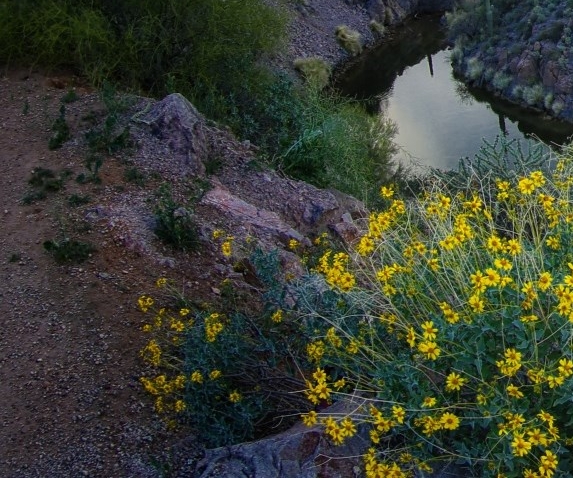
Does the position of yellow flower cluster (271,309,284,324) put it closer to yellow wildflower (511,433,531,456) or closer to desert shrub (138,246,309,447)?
desert shrub (138,246,309,447)

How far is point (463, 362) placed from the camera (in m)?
3.35

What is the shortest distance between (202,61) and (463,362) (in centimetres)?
874

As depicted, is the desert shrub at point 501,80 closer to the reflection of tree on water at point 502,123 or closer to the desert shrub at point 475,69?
the desert shrub at point 475,69

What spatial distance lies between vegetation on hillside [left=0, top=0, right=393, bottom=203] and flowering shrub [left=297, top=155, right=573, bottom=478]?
18.3ft

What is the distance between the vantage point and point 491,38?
23.2 m

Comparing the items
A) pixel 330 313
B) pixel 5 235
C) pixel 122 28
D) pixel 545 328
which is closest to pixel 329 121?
pixel 122 28

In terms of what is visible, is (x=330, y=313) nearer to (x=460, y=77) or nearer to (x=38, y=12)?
(x=38, y=12)

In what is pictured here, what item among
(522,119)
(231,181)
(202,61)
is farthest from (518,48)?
(231,181)

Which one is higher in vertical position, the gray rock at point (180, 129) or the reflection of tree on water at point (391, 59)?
the gray rock at point (180, 129)

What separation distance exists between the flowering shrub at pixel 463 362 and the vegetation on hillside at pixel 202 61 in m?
5.59

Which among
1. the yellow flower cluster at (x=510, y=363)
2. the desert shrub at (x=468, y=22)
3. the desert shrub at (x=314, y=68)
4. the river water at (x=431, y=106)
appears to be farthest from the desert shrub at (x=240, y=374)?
the desert shrub at (x=468, y=22)

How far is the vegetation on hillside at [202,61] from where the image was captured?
10.3 m

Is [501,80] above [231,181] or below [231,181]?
above

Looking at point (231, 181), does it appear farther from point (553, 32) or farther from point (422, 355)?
point (553, 32)
